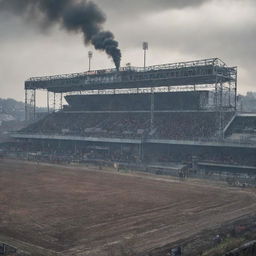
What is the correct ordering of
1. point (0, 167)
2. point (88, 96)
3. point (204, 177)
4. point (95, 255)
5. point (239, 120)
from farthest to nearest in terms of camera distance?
point (88, 96) < point (239, 120) < point (0, 167) < point (204, 177) < point (95, 255)

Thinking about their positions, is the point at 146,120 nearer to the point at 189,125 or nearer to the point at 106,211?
the point at 189,125

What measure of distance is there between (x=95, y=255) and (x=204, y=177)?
3792cm

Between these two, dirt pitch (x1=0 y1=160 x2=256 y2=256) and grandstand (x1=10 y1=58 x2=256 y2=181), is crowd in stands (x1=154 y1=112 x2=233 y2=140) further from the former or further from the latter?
dirt pitch (x1=0 y1=160 x2=256 y2=256)

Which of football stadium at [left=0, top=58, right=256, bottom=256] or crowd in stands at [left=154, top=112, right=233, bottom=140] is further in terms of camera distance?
crowd in stands at [left=154, top=112, right=233, bottom=140]

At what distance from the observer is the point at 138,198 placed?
135ft

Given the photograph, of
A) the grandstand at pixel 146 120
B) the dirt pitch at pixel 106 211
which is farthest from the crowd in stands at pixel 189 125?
the dirt pitch at pixel 106 211

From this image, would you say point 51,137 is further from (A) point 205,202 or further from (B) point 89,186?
(A) point 205,202

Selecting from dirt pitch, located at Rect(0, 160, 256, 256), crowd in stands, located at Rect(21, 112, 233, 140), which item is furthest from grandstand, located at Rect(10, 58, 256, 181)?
dirt pitch, located at Rect(0, 160, 256, 256)

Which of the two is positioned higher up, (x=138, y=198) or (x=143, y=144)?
(x=143, y=144)

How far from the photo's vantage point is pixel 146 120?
Result: 86.0 meters

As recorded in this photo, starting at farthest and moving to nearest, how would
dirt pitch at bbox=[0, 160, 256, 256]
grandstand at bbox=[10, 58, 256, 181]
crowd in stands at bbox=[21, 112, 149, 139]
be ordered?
crowd in stands at bbox=[21, 112, 149, 139] < grandstand at bbox=[10, 58, 256, 181] < dirt pitch at bbox=[0, 160, 256, 256]

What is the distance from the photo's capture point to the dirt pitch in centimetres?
2564

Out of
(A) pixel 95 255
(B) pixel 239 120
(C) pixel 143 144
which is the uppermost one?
(B) pixel 239 120

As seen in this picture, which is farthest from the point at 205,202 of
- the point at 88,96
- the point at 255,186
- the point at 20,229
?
the point at 88,96
